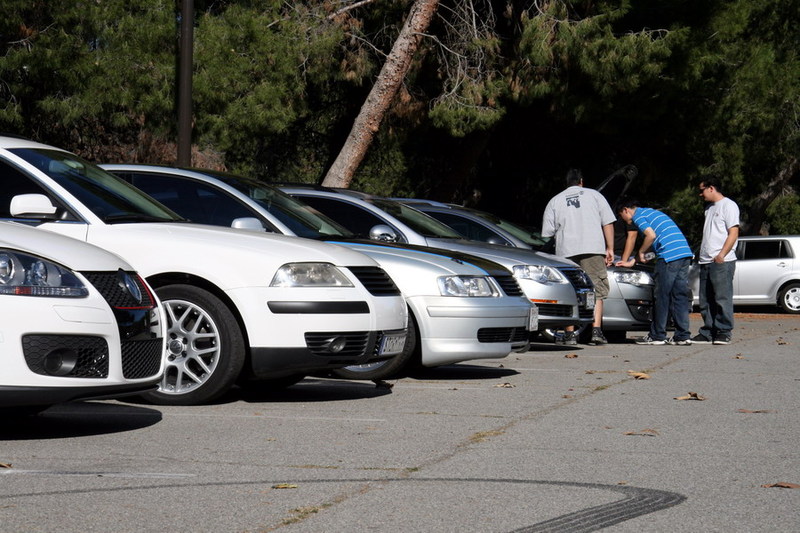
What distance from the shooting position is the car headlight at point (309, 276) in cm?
835

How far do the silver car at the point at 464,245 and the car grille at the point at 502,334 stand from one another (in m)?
1.82

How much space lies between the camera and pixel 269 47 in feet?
66.1

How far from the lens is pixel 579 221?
14719mm

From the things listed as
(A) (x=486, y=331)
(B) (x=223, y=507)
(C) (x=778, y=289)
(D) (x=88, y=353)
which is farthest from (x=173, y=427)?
(C) (x=778, y=289)

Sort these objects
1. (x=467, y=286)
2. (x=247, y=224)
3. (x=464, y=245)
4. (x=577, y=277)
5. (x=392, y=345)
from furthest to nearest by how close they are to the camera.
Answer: (x=577, y=277) → (x=464, y=245) → (x=467, y=286) → (x=247, y=224) → (x=392, y=345)

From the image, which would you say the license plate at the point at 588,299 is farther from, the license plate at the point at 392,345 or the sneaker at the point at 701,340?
the license plate at the point at 392,345

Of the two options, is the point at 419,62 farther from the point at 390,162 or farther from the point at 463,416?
the point at 463,416

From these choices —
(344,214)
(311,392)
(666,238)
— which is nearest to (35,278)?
(311,392)

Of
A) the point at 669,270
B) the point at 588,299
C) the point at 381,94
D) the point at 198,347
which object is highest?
the point at 381,94

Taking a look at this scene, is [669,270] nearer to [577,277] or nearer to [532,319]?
[577,277]

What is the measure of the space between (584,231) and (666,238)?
0.98m

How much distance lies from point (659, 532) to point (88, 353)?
3259mm

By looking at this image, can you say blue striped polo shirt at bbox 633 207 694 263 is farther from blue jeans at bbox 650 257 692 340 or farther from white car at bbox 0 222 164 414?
white car at bbox 0 222 164 414

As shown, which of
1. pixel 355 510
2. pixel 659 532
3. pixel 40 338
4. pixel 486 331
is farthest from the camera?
pixel 486 331
